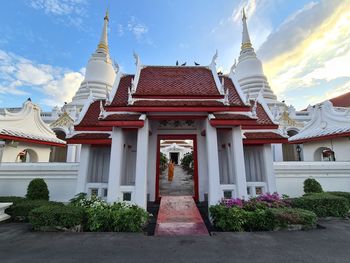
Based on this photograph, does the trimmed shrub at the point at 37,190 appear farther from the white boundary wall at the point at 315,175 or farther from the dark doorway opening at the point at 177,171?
the white boundary wall at the point at 315,175

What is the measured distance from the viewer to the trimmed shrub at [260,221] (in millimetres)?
5438

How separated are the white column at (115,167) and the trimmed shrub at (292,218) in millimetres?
4753

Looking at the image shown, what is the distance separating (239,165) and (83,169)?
18.7 ft

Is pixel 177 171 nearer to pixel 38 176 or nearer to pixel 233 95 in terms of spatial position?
pixel 38 176

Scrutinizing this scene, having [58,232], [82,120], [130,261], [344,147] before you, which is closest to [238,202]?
[130,261]

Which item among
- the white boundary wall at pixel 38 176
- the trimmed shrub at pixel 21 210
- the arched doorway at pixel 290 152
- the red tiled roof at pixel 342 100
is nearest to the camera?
the trimmed shrub at pixel 21 210

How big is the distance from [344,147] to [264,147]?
19.2ft

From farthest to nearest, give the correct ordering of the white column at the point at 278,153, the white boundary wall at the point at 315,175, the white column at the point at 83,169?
the white column at the point at 278,153 < the white boundary wall at the point at 315,175 < the white column at the point at 83,169

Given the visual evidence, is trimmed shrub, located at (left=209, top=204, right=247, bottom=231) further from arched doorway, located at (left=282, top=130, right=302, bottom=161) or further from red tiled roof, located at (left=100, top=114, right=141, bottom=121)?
arched doorway, located at (left=282, top=130, right=302, bottom=161)

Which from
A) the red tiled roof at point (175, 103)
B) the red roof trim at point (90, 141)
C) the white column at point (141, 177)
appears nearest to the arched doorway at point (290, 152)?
the red tiled roof at point (175, 103)

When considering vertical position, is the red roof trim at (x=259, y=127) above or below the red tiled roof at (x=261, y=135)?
above

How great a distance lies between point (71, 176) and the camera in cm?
825

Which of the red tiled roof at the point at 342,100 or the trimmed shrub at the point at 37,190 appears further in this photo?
the red tiled roof at the point at 342,100

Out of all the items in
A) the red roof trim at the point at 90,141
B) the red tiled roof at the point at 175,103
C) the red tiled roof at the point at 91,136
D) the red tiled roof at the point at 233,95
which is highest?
the red tiled roof at the point at 233,95
